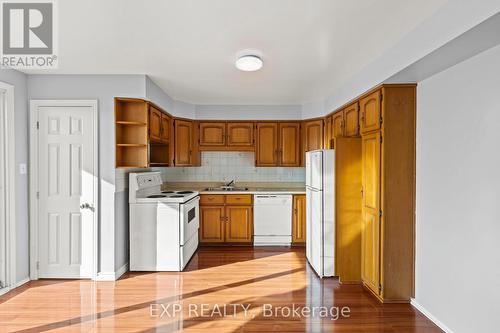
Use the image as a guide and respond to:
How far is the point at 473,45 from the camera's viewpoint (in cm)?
202

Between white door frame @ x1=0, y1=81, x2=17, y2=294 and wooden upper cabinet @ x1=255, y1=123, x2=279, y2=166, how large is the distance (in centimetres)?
345

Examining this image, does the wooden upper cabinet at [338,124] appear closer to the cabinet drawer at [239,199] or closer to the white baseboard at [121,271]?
the cabinet drawer at [239,199]

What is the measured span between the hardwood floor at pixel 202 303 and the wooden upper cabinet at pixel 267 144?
200cm

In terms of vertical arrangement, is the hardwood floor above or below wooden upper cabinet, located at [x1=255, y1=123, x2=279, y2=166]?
below

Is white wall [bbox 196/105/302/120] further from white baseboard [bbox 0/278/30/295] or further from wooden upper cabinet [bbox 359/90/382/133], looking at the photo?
white baseboard [bbox 0/278/30/295]

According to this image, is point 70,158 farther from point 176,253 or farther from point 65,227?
point 176,253

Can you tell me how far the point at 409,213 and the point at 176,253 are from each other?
278 cm

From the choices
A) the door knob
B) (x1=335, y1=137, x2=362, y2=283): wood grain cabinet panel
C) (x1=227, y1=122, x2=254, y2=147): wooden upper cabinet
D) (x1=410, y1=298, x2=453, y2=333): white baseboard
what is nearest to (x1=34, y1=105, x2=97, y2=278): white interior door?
the door knob

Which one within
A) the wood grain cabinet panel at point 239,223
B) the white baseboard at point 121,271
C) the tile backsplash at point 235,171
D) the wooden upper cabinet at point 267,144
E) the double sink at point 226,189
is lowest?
the white baseboard at point 121,271

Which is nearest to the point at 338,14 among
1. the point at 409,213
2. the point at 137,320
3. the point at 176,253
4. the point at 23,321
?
the point at 409,213

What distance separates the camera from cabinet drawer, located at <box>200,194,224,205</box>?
17.1ft

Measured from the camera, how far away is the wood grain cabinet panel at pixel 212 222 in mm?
5219

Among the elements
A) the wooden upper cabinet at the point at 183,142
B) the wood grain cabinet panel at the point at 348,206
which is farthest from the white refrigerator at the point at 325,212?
the wooden upper cabinet at the point at 183,142

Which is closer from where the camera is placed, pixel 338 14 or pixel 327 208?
pixel 338 14
